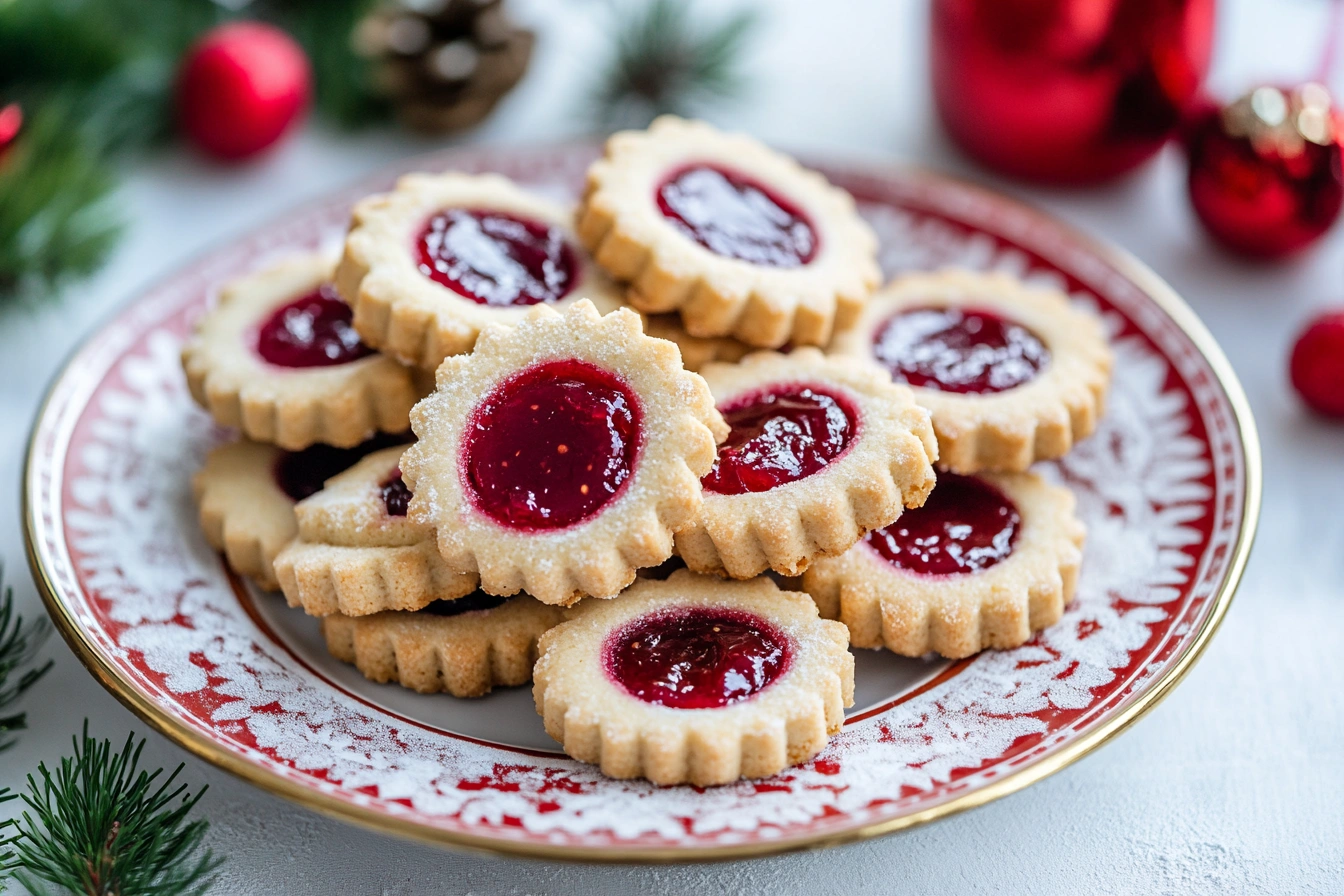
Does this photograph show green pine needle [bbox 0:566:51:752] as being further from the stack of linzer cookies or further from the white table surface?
the stack of linzer cookies

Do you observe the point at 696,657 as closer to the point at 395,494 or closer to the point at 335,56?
the point at 395,494

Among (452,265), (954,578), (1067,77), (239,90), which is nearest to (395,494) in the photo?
(452,265)

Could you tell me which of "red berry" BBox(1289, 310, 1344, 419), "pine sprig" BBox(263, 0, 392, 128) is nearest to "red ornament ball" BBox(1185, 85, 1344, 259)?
"red berry" BBox(1289, 310, 1344, 419)

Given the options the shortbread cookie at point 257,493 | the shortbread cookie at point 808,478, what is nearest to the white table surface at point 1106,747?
the shortbread cookie at point 257,493

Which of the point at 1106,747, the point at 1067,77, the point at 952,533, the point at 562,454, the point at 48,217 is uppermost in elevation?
the point at 1067,77

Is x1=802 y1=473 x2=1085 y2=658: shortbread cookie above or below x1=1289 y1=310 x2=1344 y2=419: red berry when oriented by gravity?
below

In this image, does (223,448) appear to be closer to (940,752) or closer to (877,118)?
(940,752)

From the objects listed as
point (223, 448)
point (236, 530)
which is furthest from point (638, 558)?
point (223, 448)
